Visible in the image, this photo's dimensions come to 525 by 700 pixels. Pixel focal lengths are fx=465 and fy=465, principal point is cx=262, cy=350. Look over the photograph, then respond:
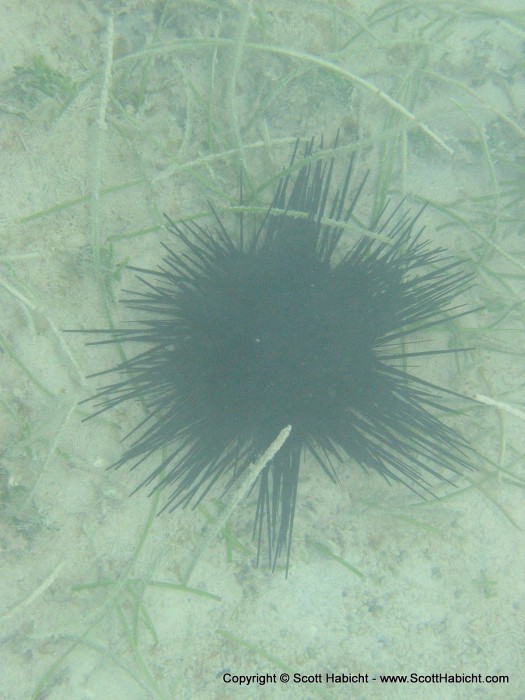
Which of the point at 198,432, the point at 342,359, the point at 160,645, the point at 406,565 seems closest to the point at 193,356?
the point at 198,432

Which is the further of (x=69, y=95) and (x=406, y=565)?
(x=406, y=565)

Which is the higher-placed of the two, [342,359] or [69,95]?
[69,95]

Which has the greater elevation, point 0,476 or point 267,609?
point 0,476

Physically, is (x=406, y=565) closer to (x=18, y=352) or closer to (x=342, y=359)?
(x=342, y=359)

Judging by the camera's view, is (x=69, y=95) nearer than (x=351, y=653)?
Yes

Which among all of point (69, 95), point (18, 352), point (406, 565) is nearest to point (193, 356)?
point (18, 352)

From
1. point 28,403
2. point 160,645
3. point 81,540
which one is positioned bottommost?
point 160,645

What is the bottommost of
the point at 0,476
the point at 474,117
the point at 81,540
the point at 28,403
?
the point at 81,540

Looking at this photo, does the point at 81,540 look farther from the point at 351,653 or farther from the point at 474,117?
the point at 474,117

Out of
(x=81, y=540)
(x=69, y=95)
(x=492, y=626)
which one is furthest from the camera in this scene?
(x=492, y=626)

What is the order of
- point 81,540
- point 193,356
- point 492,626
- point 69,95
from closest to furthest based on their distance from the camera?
point 193,356 < point 69,95 < point 81,540 < point 492,626
